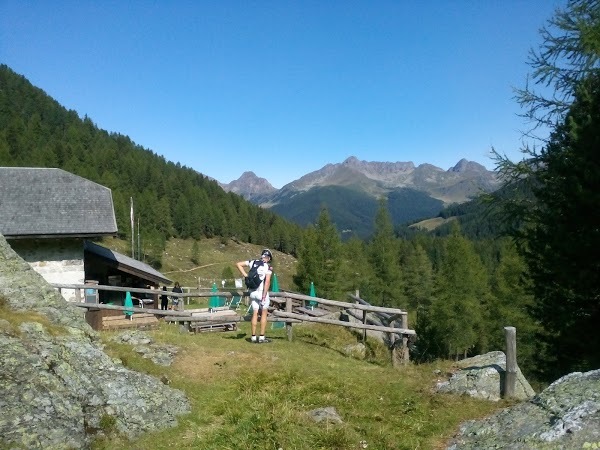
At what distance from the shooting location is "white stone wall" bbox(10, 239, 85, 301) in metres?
18.0

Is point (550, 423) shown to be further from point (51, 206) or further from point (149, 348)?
point (51, 206)

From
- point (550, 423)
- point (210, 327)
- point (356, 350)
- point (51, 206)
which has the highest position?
point (51, 206)

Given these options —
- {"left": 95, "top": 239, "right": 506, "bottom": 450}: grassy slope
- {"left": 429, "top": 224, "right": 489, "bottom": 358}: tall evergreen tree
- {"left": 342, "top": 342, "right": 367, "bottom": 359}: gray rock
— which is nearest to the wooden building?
{"left": 95, "top": 239, "right": 506, "bottom": 450}: grassy slope

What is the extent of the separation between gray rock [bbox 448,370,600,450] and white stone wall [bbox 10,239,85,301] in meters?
17.2

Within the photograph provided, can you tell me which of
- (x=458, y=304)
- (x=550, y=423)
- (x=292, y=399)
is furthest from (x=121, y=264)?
(x=458, y=304)

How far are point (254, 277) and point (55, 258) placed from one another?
12.0 metres

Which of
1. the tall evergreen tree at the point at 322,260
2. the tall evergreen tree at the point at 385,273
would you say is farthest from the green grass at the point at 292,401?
the tall evergreen tree at the point at 385,273

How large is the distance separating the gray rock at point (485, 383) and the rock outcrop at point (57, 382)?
5144 millimetres

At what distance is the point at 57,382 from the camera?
545 cm

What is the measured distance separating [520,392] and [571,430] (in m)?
4.33

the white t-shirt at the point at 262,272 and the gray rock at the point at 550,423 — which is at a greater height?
the white t-shirt at the point at 262,272

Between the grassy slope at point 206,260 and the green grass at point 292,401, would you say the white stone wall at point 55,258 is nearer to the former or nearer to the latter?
the green grass at point 292,401

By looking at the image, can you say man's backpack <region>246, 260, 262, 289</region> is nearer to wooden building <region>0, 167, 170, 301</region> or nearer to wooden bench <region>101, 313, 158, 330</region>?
wooden bench <region>101, 313, 158, 330</region>

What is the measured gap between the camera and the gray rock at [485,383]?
26.2 feet
